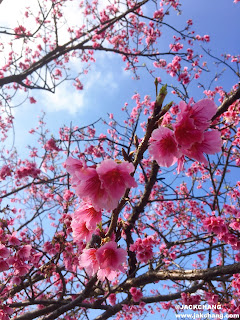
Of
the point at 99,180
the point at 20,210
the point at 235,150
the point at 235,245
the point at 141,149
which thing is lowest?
the point at 99,180

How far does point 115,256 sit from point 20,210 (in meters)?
10.4

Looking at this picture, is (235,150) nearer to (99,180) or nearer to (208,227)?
(208,227)

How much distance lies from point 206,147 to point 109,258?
766mm

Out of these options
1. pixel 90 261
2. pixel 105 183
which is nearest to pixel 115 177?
pixel 105 183

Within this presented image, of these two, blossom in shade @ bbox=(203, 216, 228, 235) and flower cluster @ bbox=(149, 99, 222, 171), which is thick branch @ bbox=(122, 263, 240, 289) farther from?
flower cluster @ bbox=(149, 99, 222, 171)

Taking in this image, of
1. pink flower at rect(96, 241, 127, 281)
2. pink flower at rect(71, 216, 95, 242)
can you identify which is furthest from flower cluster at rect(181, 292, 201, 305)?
pink flower at rect(71, 216, 95, 242)

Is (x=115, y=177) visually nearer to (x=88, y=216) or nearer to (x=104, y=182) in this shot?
(x=104, y=182)

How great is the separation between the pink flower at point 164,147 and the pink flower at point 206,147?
0.06 m

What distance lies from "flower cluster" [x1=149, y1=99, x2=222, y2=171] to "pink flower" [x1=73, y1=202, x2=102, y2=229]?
1.35 ft

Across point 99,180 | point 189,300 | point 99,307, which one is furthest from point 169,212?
point 99,180

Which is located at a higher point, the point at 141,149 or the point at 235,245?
the point at 235,245

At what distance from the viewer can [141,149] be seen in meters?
1.08

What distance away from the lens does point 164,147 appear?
1.10m

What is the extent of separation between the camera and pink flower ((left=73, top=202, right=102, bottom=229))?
1199 mm
